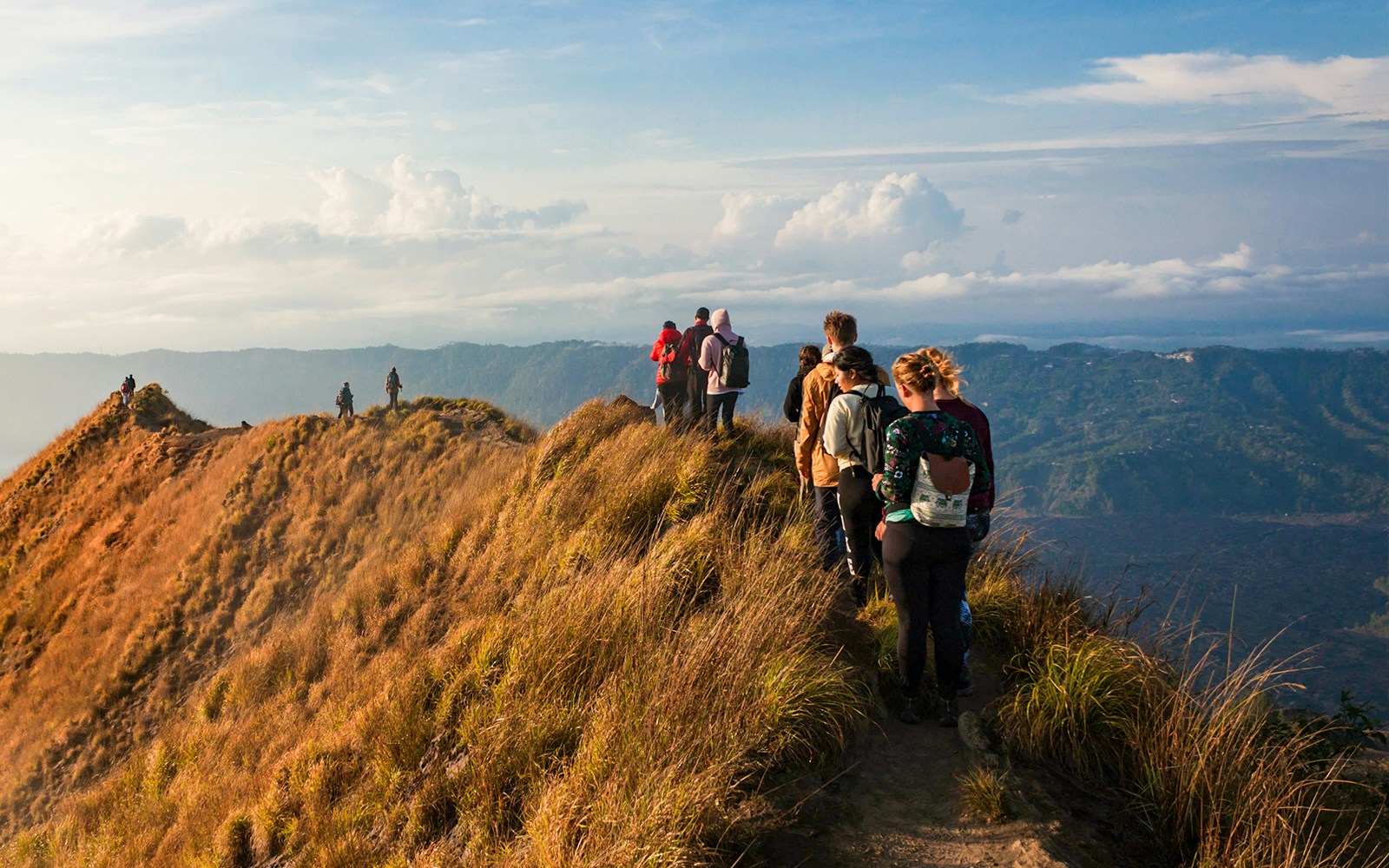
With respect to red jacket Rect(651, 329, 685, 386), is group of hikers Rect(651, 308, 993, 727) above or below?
below

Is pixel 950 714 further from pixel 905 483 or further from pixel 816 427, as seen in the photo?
pixel 816 427

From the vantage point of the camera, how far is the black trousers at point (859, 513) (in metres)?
6.20

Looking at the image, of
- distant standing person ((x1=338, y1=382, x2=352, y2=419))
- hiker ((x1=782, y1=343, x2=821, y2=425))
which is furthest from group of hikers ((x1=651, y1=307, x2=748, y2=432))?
distant standing person ((x1=338, y1=382, x2=352, y2=419))

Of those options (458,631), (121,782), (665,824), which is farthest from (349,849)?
(121,782)

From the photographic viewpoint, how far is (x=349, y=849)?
5.25 metres

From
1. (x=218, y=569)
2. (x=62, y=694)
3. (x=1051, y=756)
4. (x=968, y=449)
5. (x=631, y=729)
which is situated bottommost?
(x=62, y=694)

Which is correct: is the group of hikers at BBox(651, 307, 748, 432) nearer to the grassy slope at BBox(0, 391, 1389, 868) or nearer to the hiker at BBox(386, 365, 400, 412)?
the grassy slope at BBox(0, 391, 1389, 868)

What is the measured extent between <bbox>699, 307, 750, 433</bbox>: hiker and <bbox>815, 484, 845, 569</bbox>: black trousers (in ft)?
14.0

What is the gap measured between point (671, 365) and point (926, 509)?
8466mm

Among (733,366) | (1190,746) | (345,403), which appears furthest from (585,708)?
(345,403)

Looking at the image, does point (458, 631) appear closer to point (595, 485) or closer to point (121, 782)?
point (595, 485)

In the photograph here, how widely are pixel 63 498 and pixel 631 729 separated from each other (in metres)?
30.4

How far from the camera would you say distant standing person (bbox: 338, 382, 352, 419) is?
23.2 m

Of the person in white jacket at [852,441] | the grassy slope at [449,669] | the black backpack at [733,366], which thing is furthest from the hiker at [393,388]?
the person in white jacket at [852,441]
